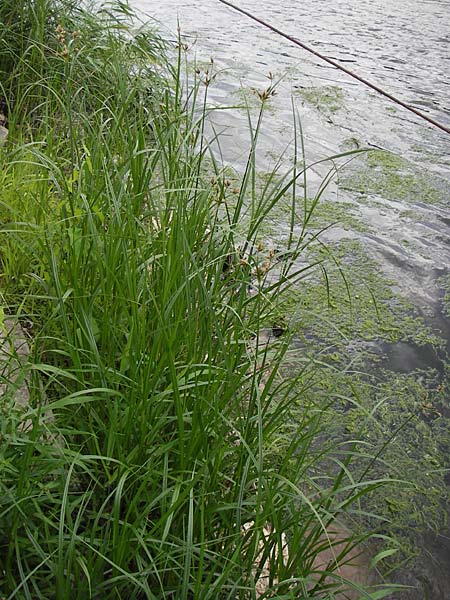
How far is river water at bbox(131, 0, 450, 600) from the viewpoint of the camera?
10.4ft

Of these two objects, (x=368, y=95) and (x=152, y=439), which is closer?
(x=152, y=439)

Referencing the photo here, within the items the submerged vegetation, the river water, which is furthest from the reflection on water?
the submerged vegetation

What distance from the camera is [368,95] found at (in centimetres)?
490

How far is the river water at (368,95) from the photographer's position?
317cm

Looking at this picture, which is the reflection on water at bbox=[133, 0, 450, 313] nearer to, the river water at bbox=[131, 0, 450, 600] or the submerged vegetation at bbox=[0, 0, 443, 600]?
the river water at bbox=[131, 0, 450, 600]

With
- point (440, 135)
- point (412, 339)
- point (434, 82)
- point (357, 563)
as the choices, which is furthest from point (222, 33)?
point (357, 563)

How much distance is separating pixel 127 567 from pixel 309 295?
1706 millimetres

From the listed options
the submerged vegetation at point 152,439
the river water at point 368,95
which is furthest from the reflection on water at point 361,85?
the submerged vegetation at point 152,439

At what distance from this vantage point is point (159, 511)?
1.36 metres

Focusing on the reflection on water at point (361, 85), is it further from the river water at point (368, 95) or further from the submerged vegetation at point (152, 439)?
the submerged vegetation at point (152, 439)

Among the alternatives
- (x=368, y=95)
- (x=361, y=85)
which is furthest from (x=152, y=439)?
(x=361, y=85)

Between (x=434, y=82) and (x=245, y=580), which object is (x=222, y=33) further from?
(x=245, y=580)

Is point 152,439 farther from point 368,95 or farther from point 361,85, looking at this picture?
point 361,85

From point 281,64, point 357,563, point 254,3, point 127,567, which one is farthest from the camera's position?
point 254,3
